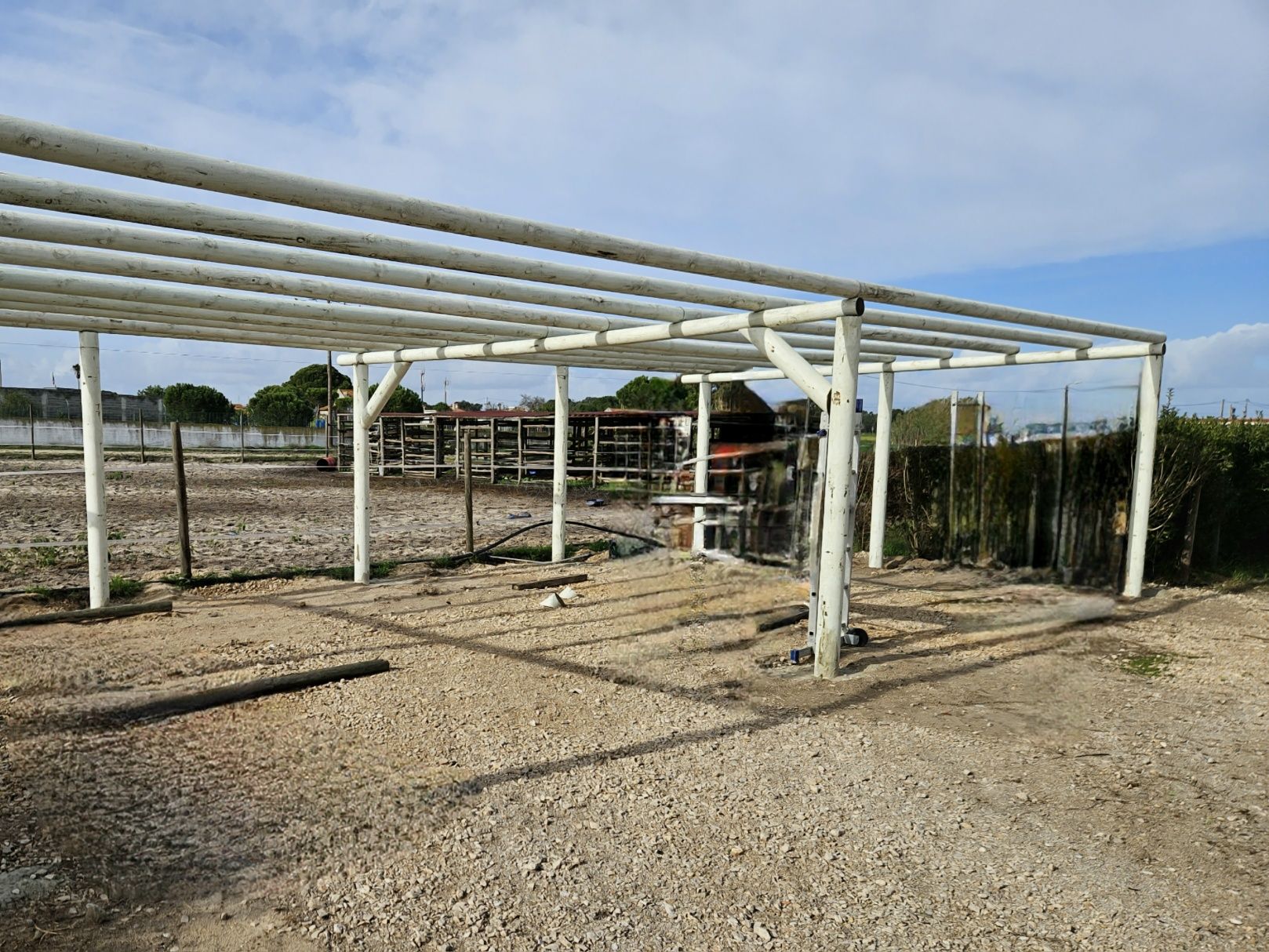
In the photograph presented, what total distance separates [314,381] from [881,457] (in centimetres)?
6728

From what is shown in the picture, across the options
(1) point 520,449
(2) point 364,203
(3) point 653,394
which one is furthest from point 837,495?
(3) point 653,394

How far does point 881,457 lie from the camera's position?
31.7 ft

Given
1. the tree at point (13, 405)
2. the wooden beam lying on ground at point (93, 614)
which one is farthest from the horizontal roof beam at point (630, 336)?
the tree at point (13, 405)

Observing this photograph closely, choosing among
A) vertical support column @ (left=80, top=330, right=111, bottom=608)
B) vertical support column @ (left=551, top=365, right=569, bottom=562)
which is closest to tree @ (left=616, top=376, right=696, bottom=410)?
vertical support column @ (left=551, top=365, right=569, bottom=562)

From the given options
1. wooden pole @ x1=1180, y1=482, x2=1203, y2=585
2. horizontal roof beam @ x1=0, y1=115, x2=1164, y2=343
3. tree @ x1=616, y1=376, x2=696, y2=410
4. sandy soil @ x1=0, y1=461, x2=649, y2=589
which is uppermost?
tree @ x1=616, y1=376, x2=696, y2=410

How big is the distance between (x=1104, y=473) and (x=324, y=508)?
14.2 metres

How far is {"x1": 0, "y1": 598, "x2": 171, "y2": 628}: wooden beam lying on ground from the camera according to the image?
6.48m

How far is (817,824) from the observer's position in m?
3.48

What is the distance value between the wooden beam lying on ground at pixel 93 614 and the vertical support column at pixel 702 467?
6.37m

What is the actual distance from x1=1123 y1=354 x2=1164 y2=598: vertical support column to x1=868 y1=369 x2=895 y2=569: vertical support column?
2.60m

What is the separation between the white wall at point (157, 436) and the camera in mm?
30156

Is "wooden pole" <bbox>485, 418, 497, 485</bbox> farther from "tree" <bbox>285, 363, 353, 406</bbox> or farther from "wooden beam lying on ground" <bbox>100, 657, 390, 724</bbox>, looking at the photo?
"tree" <bbox>285, 363, 353, 406</bbox>

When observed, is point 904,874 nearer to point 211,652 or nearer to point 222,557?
point 211,652

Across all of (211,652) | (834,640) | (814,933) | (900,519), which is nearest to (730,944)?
(814,933)
